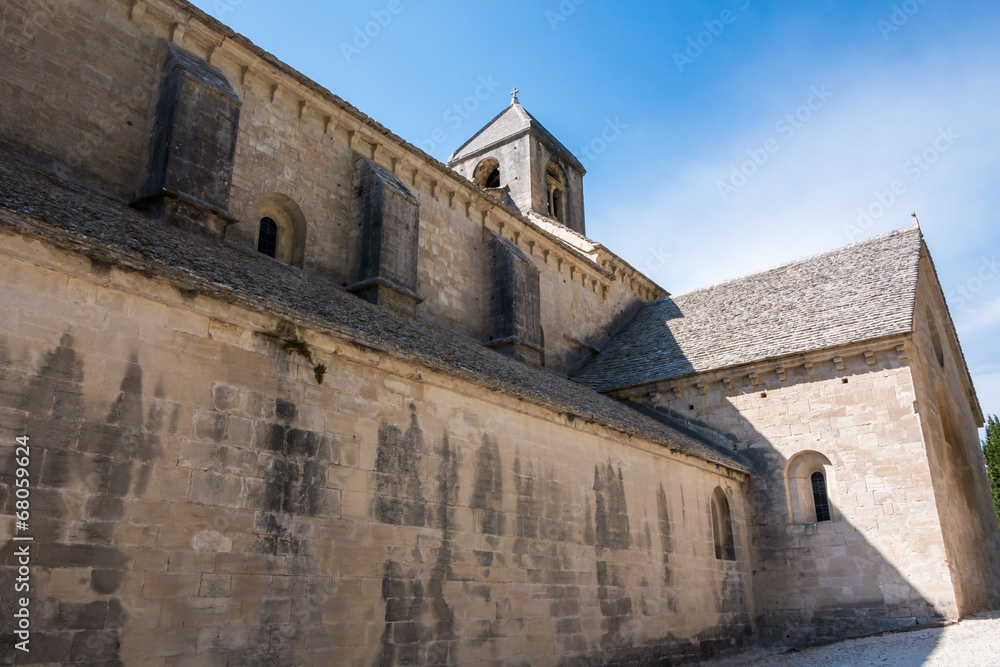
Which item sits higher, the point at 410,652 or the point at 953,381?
the point at 953,381

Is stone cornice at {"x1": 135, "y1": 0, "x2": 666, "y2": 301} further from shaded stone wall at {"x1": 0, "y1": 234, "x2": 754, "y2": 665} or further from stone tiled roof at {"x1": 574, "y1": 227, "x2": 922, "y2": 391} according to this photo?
shaded stone wall at {"x1": 0, "y1": 234, "x2": 754, "y2": 665}

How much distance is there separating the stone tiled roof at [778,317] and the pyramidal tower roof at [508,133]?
28.3 feet

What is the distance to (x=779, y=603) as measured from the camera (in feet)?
49.2

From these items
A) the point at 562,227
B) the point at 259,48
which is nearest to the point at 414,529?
the point at 259,48

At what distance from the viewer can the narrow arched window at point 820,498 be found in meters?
15.1

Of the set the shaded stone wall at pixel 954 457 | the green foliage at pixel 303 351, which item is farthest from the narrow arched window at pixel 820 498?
the green foliage at pixel 303 351

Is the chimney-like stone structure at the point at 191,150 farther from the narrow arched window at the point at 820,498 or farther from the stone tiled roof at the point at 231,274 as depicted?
the narrow arched window at the point at 820,498

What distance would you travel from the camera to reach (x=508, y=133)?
26.6 metres

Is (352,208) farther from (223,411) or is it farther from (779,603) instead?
(779,603)

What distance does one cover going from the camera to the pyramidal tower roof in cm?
2648

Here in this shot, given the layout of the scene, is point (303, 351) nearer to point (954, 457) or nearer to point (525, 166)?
point (954, 457)

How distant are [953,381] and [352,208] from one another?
16.7 meters

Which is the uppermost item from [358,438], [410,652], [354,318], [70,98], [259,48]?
[259,48]

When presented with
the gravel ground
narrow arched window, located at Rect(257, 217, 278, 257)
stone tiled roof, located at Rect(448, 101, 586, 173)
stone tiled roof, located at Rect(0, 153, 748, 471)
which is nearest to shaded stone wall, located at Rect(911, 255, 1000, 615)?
the gravel ground
